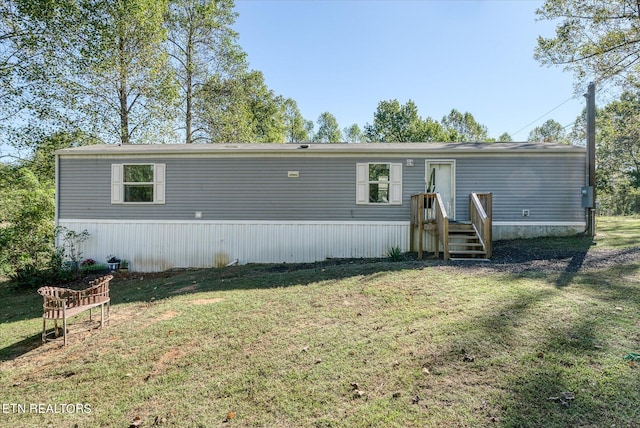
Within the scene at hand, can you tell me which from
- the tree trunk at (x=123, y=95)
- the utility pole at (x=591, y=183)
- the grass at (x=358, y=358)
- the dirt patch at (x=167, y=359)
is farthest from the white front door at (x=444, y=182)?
the tree trunk at (x=123, y=95)

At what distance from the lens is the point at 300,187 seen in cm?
927

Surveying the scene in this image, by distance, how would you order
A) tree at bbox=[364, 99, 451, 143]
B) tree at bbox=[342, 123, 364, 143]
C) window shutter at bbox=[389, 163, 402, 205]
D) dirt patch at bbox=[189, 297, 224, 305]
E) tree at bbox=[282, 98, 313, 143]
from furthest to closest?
tree at bbox=[342, 123, 364, 143] < tree at bbox=[282, 98, 313, 143] < tree at bbox=[364, 99, 451, 143] < window shutter at bbox=[389, 163, 402, 205] < dirt patch at bbox=[189, 297, 224, 305]

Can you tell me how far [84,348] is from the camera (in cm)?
389

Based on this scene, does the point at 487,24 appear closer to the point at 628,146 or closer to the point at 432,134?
the point at 432,134

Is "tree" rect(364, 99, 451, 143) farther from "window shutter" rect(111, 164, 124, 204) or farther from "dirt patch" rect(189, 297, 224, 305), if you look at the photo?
"dirt patch" rect(189, 297, 224, 305)

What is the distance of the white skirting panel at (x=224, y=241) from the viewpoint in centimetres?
913

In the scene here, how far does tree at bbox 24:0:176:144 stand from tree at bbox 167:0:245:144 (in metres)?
1.88

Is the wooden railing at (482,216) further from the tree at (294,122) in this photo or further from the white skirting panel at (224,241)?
the tree at (294,122)

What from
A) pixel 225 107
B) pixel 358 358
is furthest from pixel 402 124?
pixel 358 358

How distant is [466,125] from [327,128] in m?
17.2

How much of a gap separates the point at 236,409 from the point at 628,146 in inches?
1387

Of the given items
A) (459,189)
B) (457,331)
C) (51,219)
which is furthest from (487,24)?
(51,219)

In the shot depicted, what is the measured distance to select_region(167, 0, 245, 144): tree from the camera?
16.9 metres

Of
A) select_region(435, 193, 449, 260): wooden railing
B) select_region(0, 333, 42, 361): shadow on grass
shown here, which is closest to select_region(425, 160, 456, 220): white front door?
select_region(435, 193, 449, 260): wooden railing
